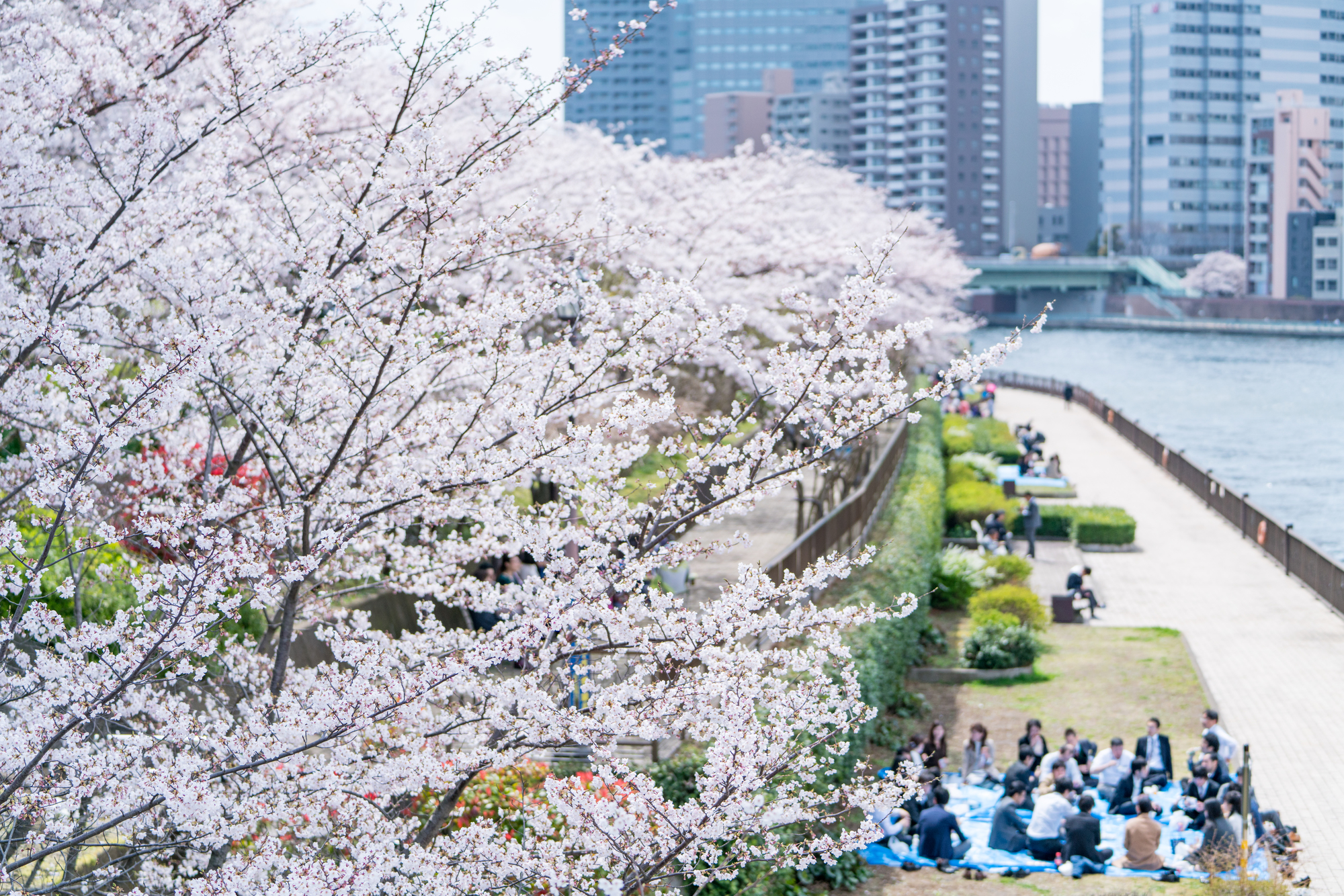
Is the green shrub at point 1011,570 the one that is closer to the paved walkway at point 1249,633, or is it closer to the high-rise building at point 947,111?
the paved walkway at point 1249,633

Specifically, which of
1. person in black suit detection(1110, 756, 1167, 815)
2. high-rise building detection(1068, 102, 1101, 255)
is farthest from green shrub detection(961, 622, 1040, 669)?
high-rise building detection(1068, 102, 1101, 255)

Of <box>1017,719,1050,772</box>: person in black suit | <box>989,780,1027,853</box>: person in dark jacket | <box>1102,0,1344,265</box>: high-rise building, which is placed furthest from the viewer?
<box>1102,0,1344,265</box>: high-rise building

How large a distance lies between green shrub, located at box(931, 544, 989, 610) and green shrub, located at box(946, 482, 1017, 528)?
7084 millimetres

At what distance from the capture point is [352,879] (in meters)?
5.67

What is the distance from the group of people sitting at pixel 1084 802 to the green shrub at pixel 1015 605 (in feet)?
20.3

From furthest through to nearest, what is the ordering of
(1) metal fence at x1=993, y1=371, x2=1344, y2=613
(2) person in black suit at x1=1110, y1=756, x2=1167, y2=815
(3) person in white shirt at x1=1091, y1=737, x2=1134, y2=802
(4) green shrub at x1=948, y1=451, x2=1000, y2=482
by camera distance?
(4) green shrub at x1=948, y1=451, x2=1000, y2=482
(1) metal fence at x1=993, y1=371, x2=1344, y2=613
(3) person in white shirt at x1=1091, y1=737, x2=1134, y2=802
(2) person in black suit at x1=1110, y1=756, x2=1167, y2=815

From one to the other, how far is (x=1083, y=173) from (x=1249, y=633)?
172544mm

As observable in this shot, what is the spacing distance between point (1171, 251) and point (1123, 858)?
149383mm

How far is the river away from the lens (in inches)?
2016

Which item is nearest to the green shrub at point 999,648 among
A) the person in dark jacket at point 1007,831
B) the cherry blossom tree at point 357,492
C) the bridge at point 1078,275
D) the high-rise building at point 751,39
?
the person in dark jacket at point 1007,831

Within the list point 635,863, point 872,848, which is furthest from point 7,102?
point 872,848

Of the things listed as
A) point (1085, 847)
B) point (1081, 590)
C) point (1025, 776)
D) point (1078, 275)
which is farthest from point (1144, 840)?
point (1078, 275)

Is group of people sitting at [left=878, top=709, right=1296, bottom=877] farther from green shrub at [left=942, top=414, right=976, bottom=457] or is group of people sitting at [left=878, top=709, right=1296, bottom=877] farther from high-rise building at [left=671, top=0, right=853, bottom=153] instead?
high-rise building at [left=671, top=0, right=853, bottom=153]

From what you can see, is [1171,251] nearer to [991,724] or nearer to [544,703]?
[991,724]
